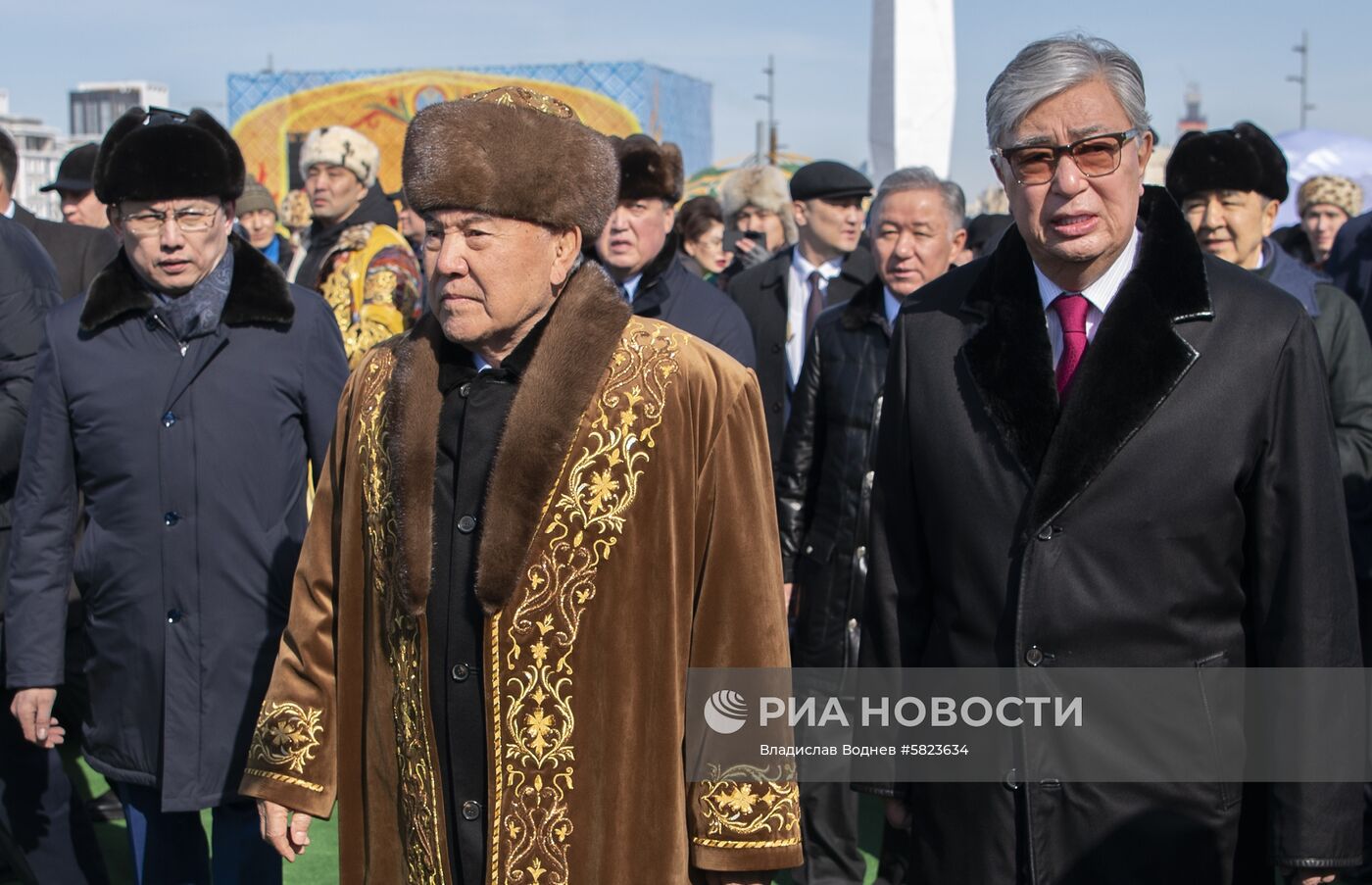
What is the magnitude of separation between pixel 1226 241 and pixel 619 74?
69.6ft

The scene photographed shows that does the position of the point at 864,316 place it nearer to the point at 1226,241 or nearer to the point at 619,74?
the point at 1226,241

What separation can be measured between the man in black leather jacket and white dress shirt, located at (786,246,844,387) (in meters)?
1.30

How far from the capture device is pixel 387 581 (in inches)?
108

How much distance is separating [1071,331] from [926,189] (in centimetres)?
253

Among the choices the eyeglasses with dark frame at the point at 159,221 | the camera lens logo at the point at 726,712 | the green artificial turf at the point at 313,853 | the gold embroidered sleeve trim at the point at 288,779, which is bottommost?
the green artificial turf at the point at 313,853

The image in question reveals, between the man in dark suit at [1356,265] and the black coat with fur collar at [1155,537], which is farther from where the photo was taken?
the man in dark suit at [1356,265]

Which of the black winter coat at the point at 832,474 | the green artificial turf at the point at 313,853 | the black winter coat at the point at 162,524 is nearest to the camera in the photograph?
the black winter coat at the point at 162,524

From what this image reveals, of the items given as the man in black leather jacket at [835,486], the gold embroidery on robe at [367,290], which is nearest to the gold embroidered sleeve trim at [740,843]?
the man in black leather jacket at [835,486]

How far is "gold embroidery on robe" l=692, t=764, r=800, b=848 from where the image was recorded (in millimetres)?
2600

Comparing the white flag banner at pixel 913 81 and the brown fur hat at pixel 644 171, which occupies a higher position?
the white flag banner at pixel 913 81

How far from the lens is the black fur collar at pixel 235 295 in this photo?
3.66 m

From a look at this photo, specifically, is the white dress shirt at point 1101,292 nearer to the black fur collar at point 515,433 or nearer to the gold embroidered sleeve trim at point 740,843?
the black fur collar at point 515,433

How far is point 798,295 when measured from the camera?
21.3ft

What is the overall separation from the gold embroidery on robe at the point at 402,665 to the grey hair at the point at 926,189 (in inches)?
111
